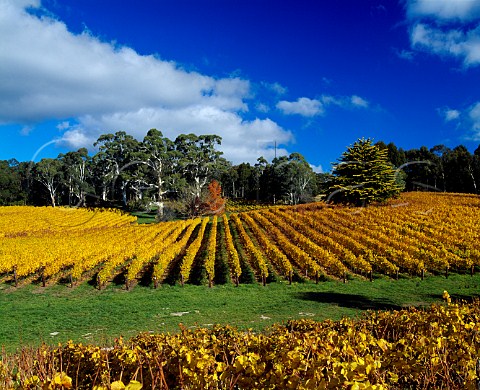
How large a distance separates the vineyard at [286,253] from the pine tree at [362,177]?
332 cm

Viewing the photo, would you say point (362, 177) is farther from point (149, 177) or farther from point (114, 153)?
point (114, 153)

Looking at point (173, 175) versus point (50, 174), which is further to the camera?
point (50, 174)

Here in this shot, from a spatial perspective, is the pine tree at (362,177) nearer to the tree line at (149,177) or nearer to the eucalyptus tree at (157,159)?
the tree line at (149,177)

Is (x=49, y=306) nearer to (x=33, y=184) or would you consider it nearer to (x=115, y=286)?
(x=115, y=286)

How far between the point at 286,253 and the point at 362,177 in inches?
707

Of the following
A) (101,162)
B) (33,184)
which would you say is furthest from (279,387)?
(33,184)

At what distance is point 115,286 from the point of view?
1923 cm

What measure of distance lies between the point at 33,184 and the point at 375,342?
92.0 m

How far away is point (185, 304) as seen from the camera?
52.5 ft

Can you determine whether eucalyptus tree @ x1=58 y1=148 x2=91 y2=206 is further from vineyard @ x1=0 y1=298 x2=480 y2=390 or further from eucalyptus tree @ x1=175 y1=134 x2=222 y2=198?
vineyard @ x1=0 y1=298 x2=480 y2=390

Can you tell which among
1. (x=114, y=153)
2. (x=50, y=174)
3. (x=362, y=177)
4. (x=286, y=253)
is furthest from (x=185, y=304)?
(x=50, y=174)

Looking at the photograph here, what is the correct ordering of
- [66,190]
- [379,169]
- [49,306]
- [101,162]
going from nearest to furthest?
[49,306], [379,169], [101,162], [66,190]

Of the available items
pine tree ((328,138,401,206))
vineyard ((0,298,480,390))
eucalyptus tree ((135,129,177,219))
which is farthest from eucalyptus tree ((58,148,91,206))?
vineyard ((0,298,480,390))

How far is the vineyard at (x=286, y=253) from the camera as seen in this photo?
65.1 feet
